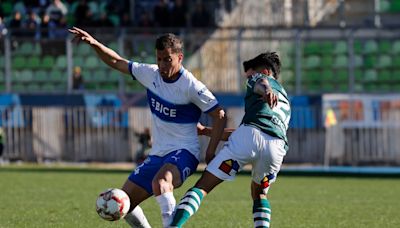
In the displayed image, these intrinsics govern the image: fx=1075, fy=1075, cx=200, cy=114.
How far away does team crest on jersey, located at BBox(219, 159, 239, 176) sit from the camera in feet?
32.1

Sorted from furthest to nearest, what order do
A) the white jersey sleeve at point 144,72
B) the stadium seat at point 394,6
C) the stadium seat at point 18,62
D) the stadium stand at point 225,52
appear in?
the stadium seat at point 394,6, the stadium seat at point 18,62, the stadium stand at point 225,52, the white jersey sleeve at point 144,72

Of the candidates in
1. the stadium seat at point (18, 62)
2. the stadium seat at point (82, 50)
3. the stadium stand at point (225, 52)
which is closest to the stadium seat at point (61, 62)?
the stadium stand at point (225, 52)

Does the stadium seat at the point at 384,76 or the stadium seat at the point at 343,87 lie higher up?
the stadium seat at the point at 384,76

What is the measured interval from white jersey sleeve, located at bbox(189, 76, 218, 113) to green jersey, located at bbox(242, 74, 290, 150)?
350 millimetres

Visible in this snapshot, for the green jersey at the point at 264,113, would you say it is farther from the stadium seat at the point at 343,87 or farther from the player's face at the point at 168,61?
the stadium seat at the point at 343,87

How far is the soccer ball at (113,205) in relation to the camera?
381 inches

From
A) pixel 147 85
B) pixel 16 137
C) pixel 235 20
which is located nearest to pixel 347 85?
pixel 235 20

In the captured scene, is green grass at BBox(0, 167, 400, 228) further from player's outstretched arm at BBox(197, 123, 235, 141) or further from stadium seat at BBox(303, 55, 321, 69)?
stadium seat at BBox(303, 55, 321, 69)

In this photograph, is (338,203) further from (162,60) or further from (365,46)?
(365,46)

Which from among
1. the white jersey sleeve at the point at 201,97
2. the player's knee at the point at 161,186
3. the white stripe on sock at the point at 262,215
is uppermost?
the white jersey sleeve at the point at 201,97

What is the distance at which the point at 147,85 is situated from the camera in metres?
10.4

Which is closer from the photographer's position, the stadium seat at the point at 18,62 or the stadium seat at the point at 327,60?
the stadium seat at the point at 327,60

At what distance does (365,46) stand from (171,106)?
2088 centimetres

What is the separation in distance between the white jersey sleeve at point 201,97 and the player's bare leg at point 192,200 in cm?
69
